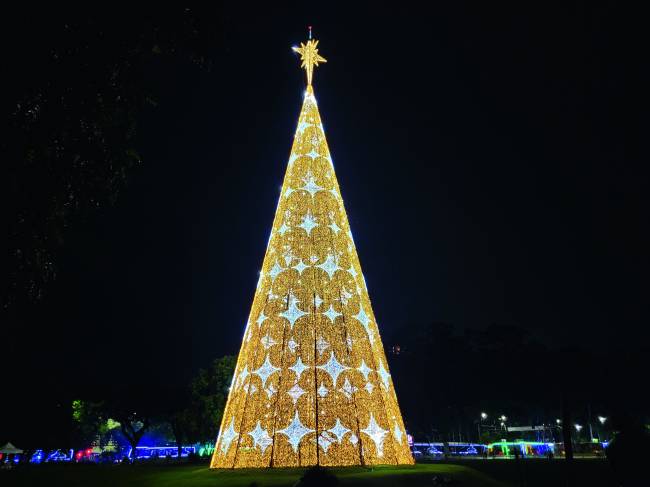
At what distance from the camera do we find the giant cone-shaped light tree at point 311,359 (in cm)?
1265

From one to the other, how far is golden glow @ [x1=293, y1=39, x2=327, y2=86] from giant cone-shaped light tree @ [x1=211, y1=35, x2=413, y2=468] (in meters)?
3.49

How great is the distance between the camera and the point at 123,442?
4523 inches

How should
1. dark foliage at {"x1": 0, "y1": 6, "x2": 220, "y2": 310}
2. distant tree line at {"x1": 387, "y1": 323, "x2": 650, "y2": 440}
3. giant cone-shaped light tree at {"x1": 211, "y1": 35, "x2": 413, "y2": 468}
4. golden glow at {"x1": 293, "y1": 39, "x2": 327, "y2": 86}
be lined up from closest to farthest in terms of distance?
dark foliage at {"x1": 0, "y1": 6, "x2": 220, "y2": 310}
giant cone-shaped light tree at {"x1": 211, "y1": 35, "x2": 413, "y2": 468}
golden glow at {"x1": 293, "y1": 39, "x2": 327, "y2": 86}
distant tree line at {"x1": 387, "y1": 323, "x2": 650, "y2": 440}

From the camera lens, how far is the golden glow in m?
17.6

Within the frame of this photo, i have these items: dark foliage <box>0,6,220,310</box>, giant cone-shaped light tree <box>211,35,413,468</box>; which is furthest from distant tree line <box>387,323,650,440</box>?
dark foliage <box>0,6,220,310</box>

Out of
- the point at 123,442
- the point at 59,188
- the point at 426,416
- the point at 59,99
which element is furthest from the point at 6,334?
the point at 123,442

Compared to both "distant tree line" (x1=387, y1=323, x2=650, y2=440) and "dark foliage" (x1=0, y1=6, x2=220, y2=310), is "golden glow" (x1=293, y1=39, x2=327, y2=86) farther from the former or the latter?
"distant tree line" (x1=387, y1=323, x2=650, y2=440)

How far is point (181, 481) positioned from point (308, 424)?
348 centimetres

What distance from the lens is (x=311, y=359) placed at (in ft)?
43.8

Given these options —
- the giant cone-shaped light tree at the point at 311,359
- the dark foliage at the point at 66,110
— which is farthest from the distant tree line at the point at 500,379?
the dark foliage at the point at 66,110

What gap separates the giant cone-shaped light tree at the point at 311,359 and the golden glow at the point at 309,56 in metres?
3.49

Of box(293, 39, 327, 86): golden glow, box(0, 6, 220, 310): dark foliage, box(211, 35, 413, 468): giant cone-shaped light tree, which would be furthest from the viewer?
box(293, 39, 327, 86): golden glow

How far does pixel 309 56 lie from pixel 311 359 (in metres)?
9.79

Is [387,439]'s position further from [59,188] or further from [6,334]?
[59,188]
